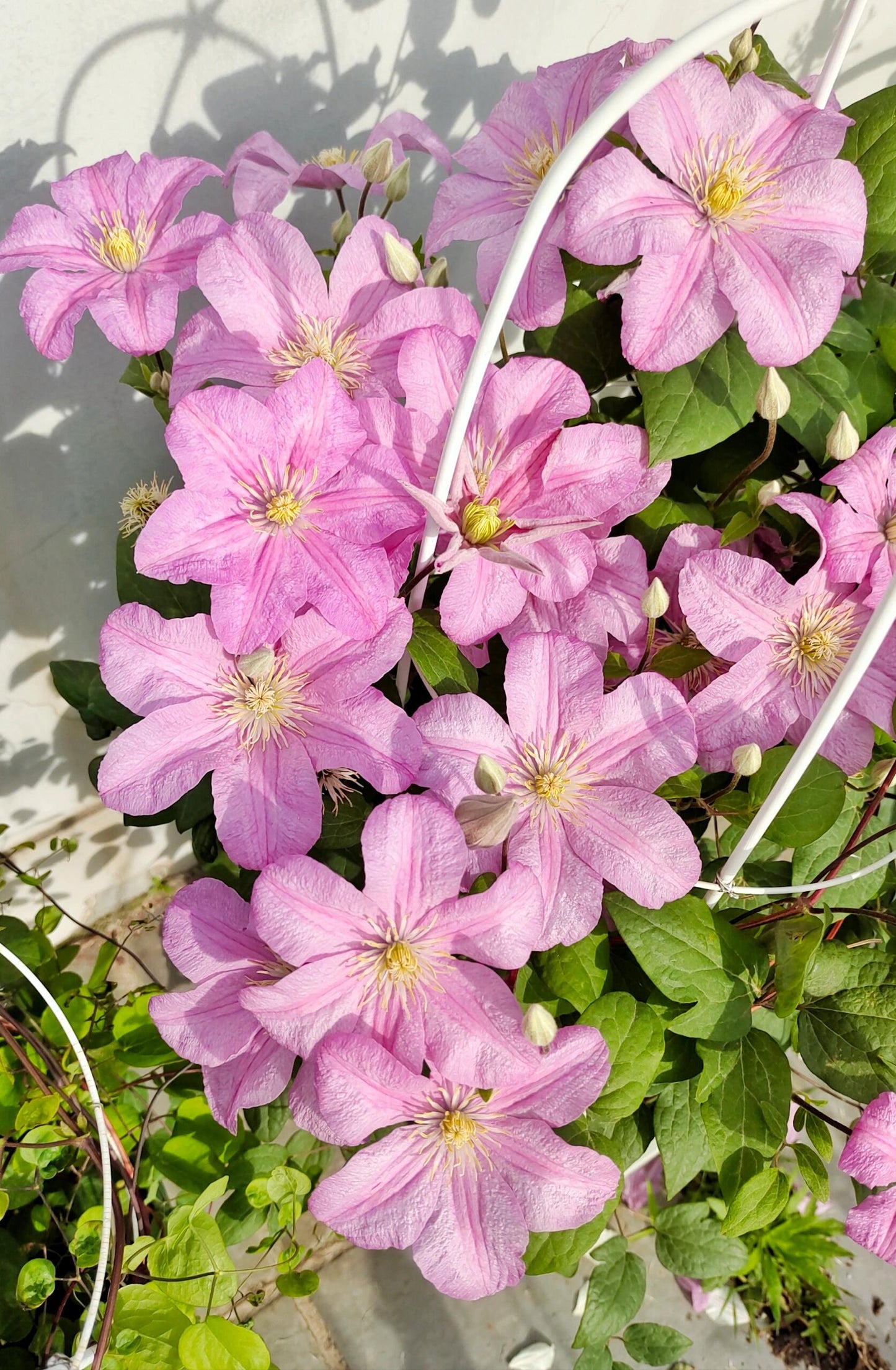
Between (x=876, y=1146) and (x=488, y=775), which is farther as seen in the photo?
(x=876, y=1146)

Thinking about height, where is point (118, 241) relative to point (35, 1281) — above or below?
above

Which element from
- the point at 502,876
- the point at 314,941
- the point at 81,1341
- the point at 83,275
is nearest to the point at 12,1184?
the point at 81,1341

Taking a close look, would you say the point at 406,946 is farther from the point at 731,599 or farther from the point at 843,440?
the point at 843,440

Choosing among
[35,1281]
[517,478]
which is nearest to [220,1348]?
[35,1281]

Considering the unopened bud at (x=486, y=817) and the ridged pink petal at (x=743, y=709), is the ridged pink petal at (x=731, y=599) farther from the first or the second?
the unopened bud at (x=486, y=817)

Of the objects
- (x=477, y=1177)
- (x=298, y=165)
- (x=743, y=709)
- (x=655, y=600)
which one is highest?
(x=298, y=165)

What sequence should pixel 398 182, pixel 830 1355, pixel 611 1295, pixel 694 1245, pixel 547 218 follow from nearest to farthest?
pixel 547 218 < pixel 398 182 < pixel 611 1295 < pixel 694 1245 < pixel 830 1355
